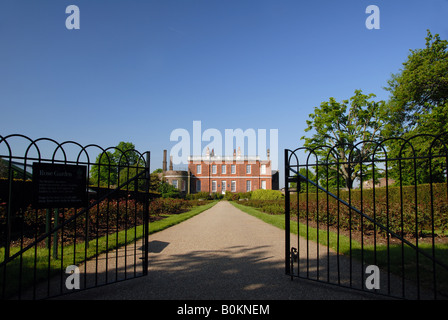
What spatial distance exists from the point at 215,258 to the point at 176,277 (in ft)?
5.06

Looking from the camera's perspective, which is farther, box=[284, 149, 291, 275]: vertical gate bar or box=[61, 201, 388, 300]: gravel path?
box=[284, 149, 291, 275]: vertical gate bar

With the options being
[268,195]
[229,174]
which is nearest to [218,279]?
[268,195]

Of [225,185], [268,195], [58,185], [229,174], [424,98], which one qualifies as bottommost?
[268,195]

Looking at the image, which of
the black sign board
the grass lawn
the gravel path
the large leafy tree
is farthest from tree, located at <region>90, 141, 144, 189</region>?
the large leafy tree

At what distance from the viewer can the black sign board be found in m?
3.68

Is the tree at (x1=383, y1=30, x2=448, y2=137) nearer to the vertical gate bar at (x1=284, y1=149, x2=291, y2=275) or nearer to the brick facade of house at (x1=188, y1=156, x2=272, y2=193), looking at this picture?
the vertical gate bar at (x1=284, y1=149, x2=291, y2=275)

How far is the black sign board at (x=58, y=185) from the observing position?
368cm

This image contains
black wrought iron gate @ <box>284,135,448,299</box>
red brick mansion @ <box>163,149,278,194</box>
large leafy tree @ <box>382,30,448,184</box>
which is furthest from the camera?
red brick mansion @ <box>163,149,278,194</box>

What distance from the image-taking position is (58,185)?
153 inches

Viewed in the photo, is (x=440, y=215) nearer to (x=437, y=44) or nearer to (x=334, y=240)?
(x=334, y=240)

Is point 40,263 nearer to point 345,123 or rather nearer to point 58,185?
point 58,185

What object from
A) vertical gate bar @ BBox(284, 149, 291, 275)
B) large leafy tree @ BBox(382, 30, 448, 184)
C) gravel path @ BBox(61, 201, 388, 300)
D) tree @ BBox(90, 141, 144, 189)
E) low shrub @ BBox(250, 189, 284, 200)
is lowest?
low shrub @ BBox(250, 189, 284, 200)

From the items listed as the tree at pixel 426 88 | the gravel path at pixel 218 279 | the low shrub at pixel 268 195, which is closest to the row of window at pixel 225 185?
the low shrub at pixel 268 195
